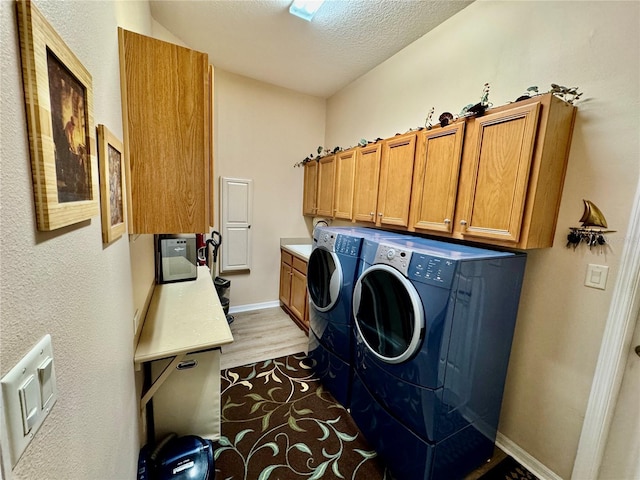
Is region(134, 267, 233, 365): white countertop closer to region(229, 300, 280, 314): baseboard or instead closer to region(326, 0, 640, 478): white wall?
region(229, 300, 280, 314): baseboard

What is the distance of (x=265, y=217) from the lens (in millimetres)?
3498

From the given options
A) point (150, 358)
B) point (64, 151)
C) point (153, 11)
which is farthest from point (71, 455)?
point (153, 11)

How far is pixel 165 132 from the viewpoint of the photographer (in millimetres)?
1165

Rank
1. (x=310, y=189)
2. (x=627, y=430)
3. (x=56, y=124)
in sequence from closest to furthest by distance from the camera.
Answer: (x=56, y=124)
(x=627, y=430)
(x=310, y=189)

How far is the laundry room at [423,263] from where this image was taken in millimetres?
484

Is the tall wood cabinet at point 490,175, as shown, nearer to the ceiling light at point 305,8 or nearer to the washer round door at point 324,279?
the washer round door at point 324,279

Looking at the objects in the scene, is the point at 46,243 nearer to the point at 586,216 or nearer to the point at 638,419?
the point at 586,216

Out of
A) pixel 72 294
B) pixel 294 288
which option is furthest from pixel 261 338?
pixel 72 294

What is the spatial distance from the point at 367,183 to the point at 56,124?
222cm

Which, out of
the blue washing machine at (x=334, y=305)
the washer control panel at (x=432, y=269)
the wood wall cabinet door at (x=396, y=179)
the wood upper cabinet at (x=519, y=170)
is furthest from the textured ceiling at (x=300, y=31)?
the washer control panel at (x=432, y=269)

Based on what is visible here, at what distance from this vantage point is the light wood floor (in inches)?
99.6

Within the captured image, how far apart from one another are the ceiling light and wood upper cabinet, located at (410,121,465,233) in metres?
1.24

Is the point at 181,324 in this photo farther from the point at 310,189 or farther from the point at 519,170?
the point at 310,189

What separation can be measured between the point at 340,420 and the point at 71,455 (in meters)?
1.71
